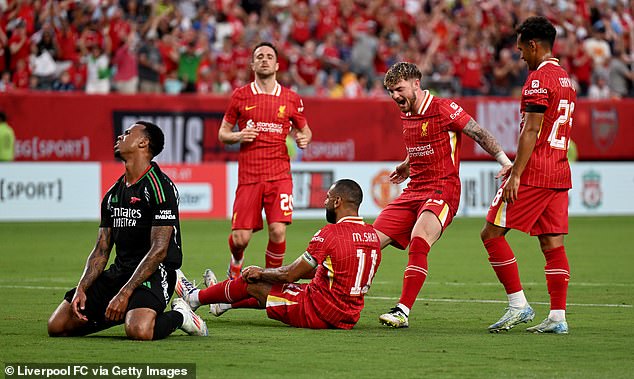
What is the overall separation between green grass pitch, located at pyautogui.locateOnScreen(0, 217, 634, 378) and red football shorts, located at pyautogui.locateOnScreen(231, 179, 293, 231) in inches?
49.8

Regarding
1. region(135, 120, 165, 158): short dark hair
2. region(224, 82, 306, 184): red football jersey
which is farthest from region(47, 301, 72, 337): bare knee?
region(224, 82, 306, 184): red football jersey

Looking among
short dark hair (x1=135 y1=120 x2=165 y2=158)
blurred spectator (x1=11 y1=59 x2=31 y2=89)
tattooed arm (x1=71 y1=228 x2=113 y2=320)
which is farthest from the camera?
blurred spectator (x1=11 y1=59 x2=31 y2=89)

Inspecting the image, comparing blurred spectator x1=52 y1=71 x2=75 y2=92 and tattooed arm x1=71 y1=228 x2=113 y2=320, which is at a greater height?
blurred spectator x1=52 y1=71 x2=75 y2=92

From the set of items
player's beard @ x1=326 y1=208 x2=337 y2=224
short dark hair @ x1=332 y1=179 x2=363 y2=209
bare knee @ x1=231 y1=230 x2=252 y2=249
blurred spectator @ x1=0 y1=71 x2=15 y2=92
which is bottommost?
bare knee @ x1=231 y1=230 x2=252 y2=249

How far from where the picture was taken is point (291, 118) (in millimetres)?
12094

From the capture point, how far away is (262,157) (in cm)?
1189

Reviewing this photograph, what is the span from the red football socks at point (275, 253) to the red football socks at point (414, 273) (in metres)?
2.55

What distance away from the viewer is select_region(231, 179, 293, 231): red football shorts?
11797 millimetres

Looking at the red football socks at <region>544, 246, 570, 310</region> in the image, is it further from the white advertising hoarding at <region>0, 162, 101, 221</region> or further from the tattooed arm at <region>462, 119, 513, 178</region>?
the white advertising hoarding at <region>0, 162, 101, 221</region>

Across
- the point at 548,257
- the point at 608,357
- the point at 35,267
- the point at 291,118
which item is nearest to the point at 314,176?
the point at 35,267

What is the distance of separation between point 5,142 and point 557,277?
16881mm

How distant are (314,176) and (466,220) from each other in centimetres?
347

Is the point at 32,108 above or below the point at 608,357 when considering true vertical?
above

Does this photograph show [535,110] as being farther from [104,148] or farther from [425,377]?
[104,148]
